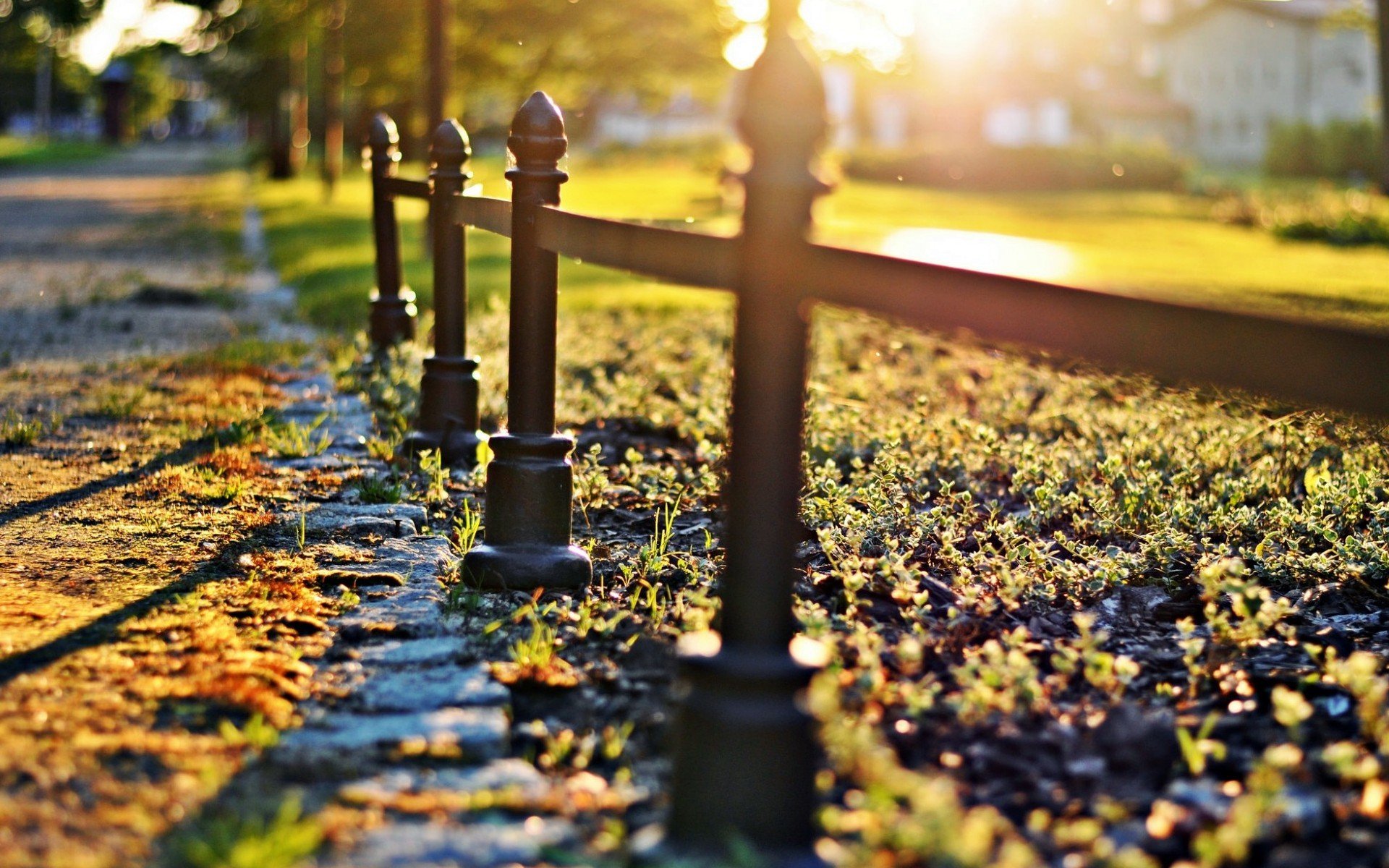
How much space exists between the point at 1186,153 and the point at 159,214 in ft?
195

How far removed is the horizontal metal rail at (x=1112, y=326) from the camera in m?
1.88

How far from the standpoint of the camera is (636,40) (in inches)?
1177

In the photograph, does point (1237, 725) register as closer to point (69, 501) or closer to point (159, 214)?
point (69, 501)

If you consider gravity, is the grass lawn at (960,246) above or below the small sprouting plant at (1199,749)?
above

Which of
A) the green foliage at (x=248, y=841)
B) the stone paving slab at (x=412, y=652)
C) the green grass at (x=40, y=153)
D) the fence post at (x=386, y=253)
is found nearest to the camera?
the green foliage at (x=248, y=841)

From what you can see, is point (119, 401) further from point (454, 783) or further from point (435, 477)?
point (454, 783)

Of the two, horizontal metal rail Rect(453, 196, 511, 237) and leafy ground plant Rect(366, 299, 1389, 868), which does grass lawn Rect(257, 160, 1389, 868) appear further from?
horizontal metal rail Rect(453, 196, 511, 237)

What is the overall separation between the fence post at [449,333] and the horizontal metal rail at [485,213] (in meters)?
0.12

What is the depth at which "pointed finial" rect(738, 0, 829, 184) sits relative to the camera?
225cm

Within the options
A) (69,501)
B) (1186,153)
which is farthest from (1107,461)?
(1186,153)

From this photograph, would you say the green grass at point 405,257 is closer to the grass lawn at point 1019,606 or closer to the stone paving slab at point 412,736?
the grass lawn at point 1019,606

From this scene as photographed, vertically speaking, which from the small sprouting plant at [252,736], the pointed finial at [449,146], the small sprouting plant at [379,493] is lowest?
the small sprouting plant at [252,736]

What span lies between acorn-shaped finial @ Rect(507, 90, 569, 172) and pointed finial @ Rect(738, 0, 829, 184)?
173 cm

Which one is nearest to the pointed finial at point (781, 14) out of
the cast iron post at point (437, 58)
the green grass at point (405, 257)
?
the green grass at point (405, 257)
